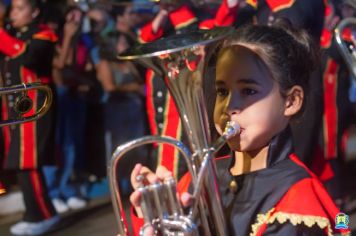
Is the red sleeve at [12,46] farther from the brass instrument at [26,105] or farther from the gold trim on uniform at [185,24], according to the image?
the brass instrument at [26,105]

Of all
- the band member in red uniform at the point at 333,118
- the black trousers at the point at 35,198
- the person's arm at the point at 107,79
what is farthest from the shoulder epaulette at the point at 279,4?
the black trousers at the point at 35,198

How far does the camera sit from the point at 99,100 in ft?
7.85

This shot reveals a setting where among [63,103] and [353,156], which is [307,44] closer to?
[353,156]

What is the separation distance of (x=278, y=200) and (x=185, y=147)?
18 cm

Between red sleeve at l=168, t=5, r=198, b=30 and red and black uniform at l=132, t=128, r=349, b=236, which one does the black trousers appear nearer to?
red sleeve at l=168, t=5, r=198, b=30

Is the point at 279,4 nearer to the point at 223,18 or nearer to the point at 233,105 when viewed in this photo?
the point at 223,18

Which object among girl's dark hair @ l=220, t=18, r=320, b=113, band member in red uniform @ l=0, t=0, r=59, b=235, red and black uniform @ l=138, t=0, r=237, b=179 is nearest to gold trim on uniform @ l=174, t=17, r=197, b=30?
red and black uniform @ l=138, t=0, r=237, b=179

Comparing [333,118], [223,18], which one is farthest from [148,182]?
[333,118]

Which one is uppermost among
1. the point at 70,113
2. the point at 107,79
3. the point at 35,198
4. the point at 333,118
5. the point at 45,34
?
the point at 45,34

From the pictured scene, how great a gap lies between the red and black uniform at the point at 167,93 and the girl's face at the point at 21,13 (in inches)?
21.0

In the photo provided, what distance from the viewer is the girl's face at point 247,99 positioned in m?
0.83

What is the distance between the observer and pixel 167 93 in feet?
3.84

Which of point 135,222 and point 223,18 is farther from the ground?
point 223,18

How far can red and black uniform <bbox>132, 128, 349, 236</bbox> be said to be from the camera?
792mm
